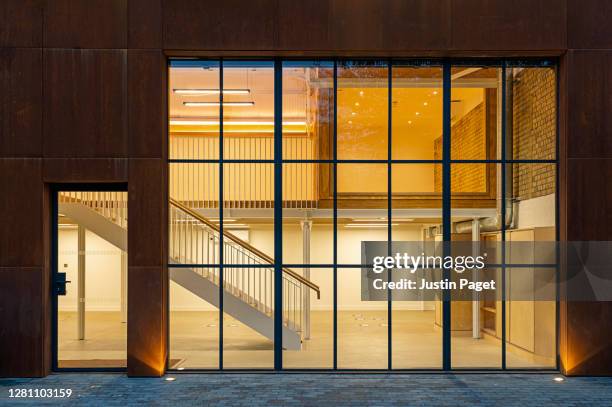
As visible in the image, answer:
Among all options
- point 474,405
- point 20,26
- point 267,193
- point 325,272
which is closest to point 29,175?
point 20,26

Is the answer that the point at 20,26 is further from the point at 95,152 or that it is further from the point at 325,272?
the point at 325,272

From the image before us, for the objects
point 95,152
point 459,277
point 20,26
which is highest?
point 20,26

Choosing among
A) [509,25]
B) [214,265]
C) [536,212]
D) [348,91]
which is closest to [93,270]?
[214,265]

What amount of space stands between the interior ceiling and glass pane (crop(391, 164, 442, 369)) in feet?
2.45

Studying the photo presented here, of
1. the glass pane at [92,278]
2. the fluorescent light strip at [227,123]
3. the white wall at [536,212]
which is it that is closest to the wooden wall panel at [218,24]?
the fluorescent light strip at [227,123]

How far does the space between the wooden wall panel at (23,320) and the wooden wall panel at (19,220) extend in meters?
0.20

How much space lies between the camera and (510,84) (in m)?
10.3

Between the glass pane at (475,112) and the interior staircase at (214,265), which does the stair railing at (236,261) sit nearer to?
the interior staircase at (214,265)

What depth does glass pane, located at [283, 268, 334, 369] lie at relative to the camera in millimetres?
10227

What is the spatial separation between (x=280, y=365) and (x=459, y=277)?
11.0 ft

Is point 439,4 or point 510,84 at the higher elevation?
point 439,4

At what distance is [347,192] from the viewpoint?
1027 cm

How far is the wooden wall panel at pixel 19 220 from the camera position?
986cm

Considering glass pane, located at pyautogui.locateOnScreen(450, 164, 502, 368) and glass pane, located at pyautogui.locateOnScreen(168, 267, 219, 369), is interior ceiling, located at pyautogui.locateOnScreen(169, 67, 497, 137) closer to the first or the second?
glass pane, located at pyautogui.locateOnScreen(450, 164, 502, 368)
